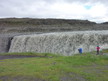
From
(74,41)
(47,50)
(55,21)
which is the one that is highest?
(55,21)

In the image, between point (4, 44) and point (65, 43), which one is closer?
point (65, 43)

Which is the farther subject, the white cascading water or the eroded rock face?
the eroded rock face

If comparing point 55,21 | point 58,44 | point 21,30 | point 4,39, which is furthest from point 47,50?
point 55,21

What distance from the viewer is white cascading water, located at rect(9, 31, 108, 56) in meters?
19.8

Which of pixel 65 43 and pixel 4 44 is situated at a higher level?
pixel 65 43

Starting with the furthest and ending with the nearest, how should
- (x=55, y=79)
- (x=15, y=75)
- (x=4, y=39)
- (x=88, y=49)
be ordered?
(x=4, y=39)
(x=88, y=49)
(x=15, y=75)
(x=55, y=79)

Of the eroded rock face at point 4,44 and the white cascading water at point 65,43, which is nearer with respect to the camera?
the white cascading water at point 65,43

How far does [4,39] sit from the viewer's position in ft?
104

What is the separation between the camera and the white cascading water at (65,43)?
19.8 meters

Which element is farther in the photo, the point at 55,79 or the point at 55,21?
the point at 55,21

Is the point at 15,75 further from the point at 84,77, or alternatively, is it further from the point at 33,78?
the point at 84,77

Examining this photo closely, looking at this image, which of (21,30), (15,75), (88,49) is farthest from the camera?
(21,30)

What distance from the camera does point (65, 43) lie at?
70.4ft

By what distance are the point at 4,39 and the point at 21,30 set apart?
18.2m
